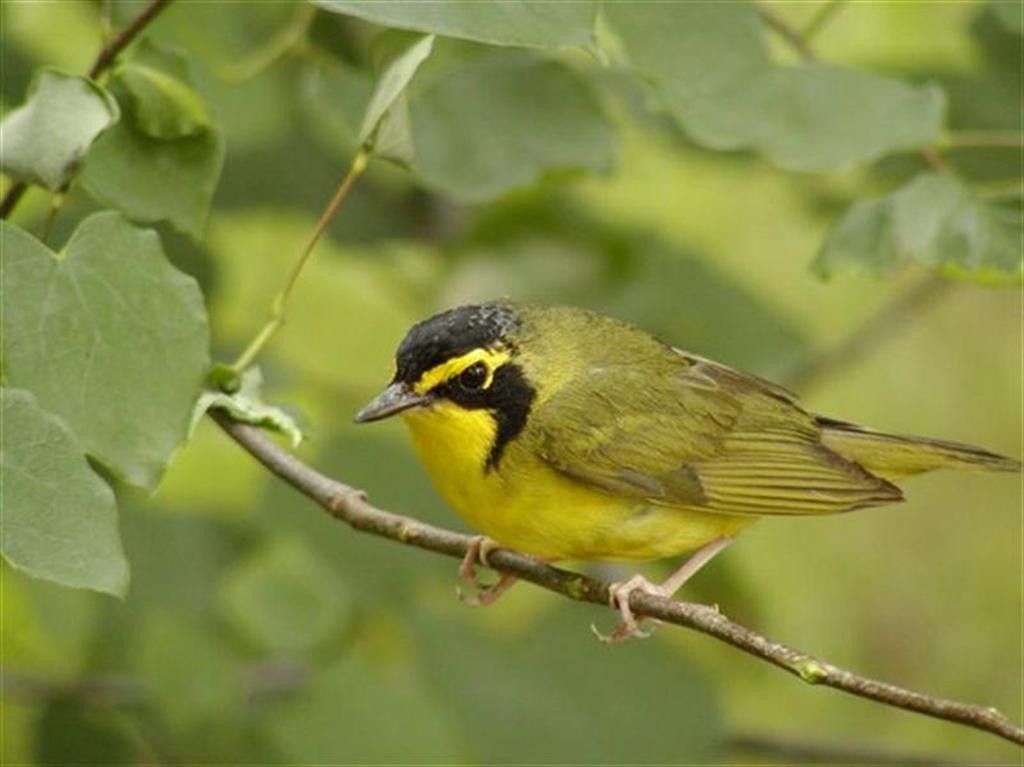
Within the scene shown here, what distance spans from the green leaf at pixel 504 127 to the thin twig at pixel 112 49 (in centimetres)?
84

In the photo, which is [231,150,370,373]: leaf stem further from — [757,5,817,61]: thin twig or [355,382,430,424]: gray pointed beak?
[757,5,817,61]: thin twig

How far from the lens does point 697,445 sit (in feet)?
11.8

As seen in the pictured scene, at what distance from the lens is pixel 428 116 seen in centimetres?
362

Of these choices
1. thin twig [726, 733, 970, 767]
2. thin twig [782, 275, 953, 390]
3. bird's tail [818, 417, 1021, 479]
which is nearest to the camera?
bird's tail [818, 417, 1021, 479]

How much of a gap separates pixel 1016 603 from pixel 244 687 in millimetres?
3514

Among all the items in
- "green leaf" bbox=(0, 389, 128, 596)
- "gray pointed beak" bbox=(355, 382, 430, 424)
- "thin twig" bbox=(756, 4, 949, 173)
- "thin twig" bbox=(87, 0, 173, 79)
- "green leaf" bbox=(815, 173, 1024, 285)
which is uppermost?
"thin twig" bbox=(756, 4, 949, 173)

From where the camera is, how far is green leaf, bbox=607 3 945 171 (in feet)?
10.0

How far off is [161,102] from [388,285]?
2.34 m

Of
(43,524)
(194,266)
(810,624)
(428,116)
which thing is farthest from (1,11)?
(810,624)

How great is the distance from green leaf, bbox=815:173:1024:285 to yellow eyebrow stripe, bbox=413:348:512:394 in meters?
0.55

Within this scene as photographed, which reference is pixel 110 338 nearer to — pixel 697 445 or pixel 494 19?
pixel 494 19

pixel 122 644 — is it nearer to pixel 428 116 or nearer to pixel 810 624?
pixel 428 116

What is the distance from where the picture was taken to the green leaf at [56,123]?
257cm

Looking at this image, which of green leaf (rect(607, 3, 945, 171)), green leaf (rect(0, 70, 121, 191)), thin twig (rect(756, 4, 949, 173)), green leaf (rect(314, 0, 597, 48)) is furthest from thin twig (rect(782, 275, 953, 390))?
green leaf (rect(0, 70, 121, 191))
